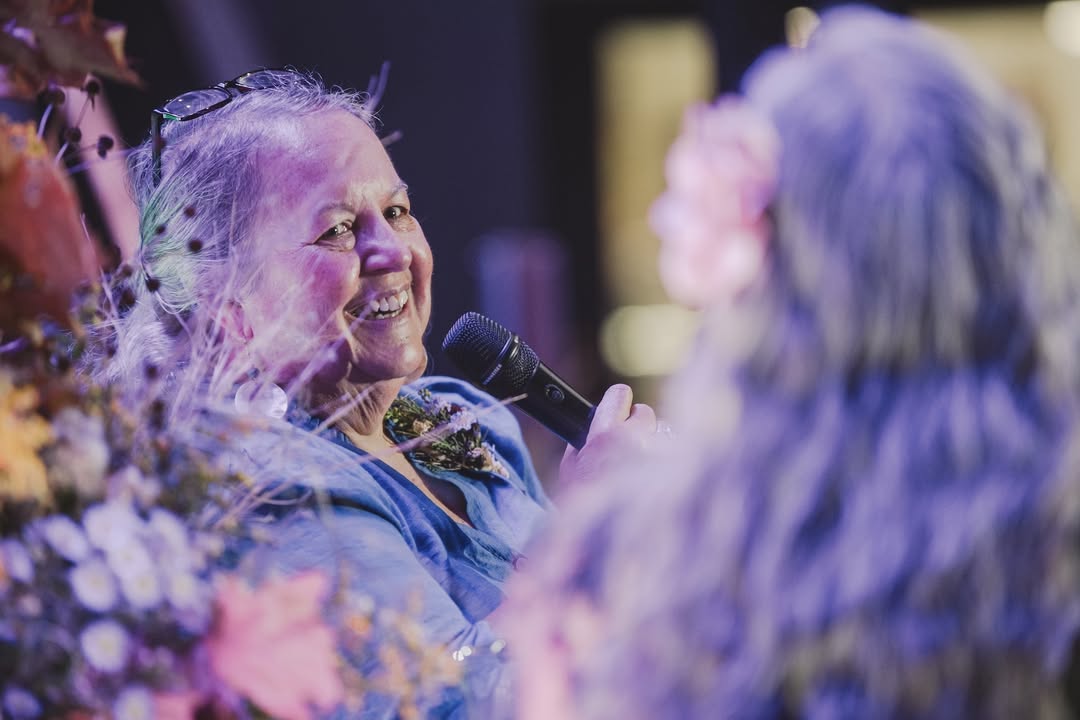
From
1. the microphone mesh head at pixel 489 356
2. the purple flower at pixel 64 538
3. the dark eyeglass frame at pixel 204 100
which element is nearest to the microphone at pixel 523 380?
the microphone mesh head at pixel 489 356

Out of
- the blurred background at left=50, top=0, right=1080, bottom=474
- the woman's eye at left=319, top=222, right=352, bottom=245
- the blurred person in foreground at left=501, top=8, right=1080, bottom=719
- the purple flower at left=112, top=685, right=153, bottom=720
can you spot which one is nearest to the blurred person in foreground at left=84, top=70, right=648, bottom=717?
the woman's eye at left=319, top=222, right=352, bottom=245

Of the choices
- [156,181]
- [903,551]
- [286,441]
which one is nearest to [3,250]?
[286,441]

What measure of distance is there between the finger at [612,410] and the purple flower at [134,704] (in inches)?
21.8

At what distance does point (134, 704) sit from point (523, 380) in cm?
60

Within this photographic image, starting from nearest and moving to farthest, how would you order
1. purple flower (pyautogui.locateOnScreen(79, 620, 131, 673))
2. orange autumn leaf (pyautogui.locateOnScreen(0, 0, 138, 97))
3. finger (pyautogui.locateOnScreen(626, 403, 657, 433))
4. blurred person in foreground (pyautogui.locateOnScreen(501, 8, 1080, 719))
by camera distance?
blurred person in foreground (pyautogui.locateOnScreen(501, 8, 1080, 719)) → purple flower (pyautogui.locateOnScreen(79, 620, 131, 673)) → orange autumn leaf (pyautogui.locateOnScreen(0, 0, 138, 97)) → finger (pyautogui.locateOnScreen(626, 403, 657, 433))

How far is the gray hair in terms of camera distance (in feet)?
4.36

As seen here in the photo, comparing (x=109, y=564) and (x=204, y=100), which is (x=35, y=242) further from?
(x=204, y=100)

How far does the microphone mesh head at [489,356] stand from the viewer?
1.41 m

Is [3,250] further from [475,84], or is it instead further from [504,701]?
[475,84]

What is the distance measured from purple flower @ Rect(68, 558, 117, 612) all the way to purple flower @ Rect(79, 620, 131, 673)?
0.01 metres

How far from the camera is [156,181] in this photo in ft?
4.66

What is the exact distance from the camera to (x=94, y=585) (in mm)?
920

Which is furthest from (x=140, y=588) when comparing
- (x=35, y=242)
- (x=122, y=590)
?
(x=35, y=242)

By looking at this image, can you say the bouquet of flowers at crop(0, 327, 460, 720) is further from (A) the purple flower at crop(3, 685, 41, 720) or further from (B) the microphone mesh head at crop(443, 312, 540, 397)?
(B) the microphone mesh head at crop(443, 312, 540, 397)
